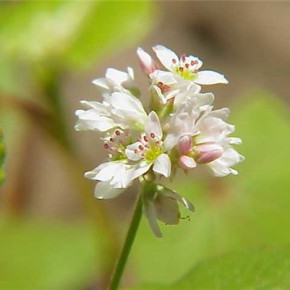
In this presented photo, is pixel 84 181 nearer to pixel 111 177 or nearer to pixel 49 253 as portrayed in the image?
pixel 49 253

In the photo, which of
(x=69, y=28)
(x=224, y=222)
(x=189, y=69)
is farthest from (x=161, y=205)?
(x=69, y=28)

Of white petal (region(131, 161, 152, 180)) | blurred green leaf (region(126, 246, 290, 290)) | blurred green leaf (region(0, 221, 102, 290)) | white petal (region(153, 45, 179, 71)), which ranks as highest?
white petal (region(153, 45, 179, 71))

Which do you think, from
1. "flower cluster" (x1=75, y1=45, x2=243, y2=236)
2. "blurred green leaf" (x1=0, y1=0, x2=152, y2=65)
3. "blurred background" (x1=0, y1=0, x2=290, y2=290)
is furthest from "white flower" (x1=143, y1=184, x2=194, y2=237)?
"blurred green leaf" (x1=0, y1=0, x2=152, y2=65)

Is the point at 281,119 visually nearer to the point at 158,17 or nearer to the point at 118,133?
the point at 158,17

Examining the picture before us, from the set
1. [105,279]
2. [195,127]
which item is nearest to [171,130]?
[195,127]

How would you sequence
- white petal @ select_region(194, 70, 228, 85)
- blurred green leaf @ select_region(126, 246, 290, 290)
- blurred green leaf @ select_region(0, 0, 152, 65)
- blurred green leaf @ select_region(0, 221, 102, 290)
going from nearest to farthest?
→ blurred green leaf @ select_region(126, 246, 290, 290), white petal @ select_region(194, 70, 228, 85), blurred green leaf @ select_region(0, 0, 152, 65), blurred green leaf @ select_region(0, 221, 102, 290)

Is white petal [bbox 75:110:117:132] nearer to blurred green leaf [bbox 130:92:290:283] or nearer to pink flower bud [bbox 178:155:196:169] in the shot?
pink flower bud [bbox 178:155:196:169]
